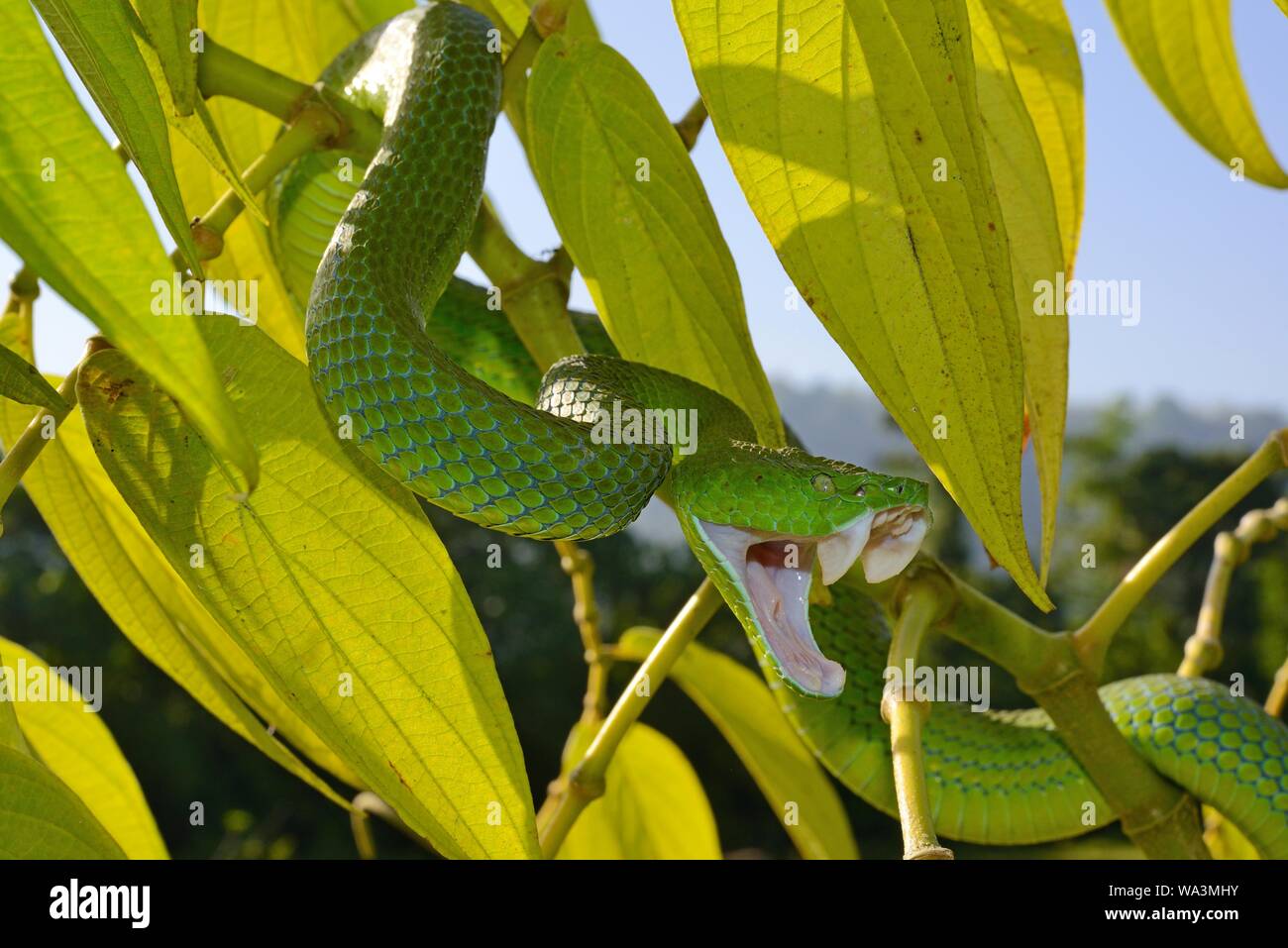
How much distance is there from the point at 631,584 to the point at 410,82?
19930 millimetres

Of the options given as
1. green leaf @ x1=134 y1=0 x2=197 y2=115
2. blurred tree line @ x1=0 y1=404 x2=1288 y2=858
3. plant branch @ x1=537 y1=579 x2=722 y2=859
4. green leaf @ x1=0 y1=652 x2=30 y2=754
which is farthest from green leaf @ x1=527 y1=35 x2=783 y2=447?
blurred tree line @ x1=0 y1=404 x2=1288 y2=858

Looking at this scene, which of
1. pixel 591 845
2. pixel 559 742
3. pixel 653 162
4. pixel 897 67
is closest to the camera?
pixel 897 67

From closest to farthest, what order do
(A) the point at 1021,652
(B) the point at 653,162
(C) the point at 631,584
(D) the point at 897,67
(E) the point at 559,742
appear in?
1. (D) the point at 897,67
2. (B) the point at 653,162
3. (A) the point at 1021,652
4. (E) the point at 559,742
5. (C) the point at 631,584

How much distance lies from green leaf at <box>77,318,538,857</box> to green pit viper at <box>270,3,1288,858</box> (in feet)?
0.36

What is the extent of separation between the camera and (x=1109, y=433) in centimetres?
2752

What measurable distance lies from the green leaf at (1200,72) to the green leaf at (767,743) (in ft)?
2.88

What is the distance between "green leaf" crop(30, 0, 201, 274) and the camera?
666 millimetres

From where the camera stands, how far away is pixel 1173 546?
1237 millimetres

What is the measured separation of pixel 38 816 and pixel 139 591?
0.35 meters

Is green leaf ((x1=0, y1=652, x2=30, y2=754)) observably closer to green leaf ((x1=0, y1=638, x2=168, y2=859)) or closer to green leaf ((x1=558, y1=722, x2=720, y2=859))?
green leaf ((x1=0, y1=638, x2=168, y2=859))

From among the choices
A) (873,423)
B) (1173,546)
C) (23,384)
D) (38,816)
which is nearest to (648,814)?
(1173,546)

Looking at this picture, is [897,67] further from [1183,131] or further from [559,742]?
[559,742]

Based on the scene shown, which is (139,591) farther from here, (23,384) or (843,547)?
(843,547)

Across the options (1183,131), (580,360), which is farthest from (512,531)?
(1183,131)
